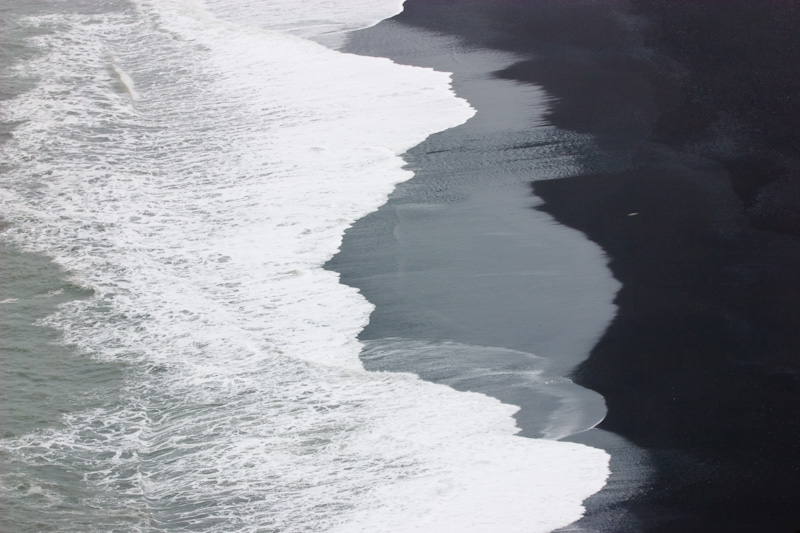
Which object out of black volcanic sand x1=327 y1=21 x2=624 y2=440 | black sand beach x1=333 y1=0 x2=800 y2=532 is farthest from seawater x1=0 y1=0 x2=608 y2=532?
black sand beach x1=333 y1=0 x2=800 y2=532

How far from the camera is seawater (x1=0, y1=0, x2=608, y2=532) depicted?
6012 mm

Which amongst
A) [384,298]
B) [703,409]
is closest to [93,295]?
[384,298]

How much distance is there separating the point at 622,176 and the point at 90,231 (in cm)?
575

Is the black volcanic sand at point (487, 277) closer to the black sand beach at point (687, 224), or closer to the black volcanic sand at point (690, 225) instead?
the black sand beach at point (687, 224)

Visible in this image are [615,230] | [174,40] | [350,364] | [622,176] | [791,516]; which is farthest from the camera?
[174,40]

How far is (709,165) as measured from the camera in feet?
33.3

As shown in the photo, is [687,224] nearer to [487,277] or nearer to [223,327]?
[487,277]

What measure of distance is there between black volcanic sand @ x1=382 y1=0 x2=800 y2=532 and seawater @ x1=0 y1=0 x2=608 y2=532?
70 centimetres

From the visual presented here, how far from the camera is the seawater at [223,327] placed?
19.7 ft

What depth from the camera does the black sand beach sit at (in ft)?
19.8

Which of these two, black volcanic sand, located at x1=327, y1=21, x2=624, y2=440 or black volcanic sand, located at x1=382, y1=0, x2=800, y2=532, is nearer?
black volcanic sand, located at x1=382, y1=0, x2=800, y2=532

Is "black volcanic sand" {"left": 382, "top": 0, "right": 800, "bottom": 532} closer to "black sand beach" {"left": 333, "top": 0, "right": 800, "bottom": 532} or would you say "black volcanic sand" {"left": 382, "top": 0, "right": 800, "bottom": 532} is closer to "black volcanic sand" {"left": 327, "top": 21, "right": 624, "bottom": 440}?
"black sand beach" {"left": 333, "top": 0, "right": 800, "bottom": 532}

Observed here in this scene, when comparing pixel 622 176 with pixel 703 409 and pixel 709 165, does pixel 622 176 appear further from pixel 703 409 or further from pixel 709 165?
pixel 703 409

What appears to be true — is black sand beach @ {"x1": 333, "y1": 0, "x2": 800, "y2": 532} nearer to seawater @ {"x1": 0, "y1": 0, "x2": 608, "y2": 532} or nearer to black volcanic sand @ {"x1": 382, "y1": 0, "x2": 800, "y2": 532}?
black volcanic sand @ {"x1": 382, "y1": 0, "x2": 800, "y2": 532}
